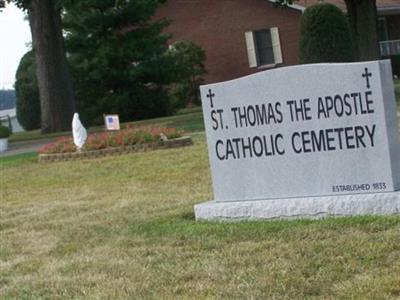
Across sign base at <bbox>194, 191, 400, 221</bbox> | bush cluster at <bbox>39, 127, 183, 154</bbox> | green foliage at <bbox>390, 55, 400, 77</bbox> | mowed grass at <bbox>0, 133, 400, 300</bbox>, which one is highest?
green foliage at <bbox>390, 55, 400, 77</bbox>

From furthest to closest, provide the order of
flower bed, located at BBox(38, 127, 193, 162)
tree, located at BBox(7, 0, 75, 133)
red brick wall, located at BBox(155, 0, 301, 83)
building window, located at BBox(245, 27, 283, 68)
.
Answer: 1. building window, located at BBox(245, 27, 283, 68)
2. red brick wall, located at BBox(155, 0, 301, 83)
3. tree, located at BBox(7, 0, 75, 133)
4. flower bed, located at BBox(38, 127, 193, 162)

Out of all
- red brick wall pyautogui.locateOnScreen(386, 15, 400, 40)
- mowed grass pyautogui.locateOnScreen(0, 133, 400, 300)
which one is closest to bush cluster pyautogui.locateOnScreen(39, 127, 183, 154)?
mowed grass pyautogui.locateOnScreen(0, 133, 400, 300)

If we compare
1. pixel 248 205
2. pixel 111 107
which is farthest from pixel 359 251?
pixel 111 107

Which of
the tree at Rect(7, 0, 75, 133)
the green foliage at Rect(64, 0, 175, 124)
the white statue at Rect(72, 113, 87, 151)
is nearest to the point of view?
the white statue at Rect(72, 113, 87, 151)

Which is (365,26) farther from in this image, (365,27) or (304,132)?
(304,132)

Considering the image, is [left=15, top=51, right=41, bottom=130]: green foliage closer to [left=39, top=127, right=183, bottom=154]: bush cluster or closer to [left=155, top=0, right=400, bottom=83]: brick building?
[left=155, top=0, right=400, bottom=83]: brick building

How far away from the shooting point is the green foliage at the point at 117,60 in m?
32.1

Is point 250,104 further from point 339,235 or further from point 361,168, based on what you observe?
point 339,235

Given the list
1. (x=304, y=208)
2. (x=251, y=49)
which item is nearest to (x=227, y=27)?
(x=251, y=49)

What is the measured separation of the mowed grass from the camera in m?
5.79

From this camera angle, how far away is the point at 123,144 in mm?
16531

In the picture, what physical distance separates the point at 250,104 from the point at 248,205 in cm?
90

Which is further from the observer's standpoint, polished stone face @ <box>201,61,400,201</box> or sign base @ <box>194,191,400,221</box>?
polished stone face @ <box>201,61,400,201</box>

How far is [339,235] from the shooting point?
269 inches
